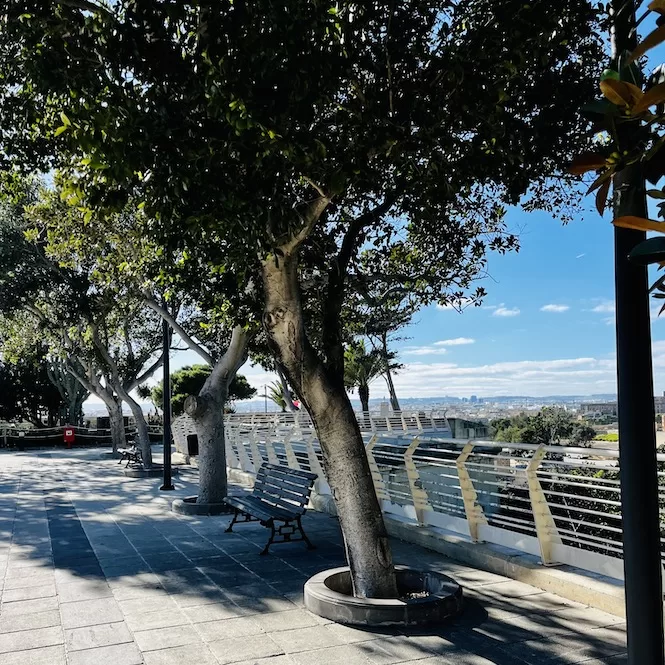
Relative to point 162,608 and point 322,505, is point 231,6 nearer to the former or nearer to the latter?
point 162,608

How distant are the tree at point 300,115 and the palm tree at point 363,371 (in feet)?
116

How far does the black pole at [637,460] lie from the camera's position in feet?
9.14

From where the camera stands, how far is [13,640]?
556 centimetres

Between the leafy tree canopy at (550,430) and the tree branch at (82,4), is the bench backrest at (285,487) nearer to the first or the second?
the tree branch at (82,4)

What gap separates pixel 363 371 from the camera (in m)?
46.5

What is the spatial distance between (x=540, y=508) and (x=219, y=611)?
10.2 feet

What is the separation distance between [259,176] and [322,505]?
24.6ft

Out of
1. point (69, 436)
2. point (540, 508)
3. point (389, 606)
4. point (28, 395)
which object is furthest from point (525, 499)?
point (28, 395)

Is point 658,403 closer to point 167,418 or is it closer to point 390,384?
point 167,418

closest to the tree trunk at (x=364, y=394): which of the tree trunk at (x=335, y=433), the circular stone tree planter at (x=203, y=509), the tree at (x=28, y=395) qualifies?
the tree at (x=28, y=395)

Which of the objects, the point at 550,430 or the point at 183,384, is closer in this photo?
the point at 550,430

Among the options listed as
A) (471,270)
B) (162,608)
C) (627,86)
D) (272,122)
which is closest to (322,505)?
(471,270)

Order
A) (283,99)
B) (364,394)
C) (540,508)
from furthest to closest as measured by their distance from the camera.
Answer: (364,394) → (540,508) → (283,99)

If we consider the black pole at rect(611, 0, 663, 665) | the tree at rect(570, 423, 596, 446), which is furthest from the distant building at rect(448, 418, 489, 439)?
the black pole at rect(611, 0, 663, 665)
